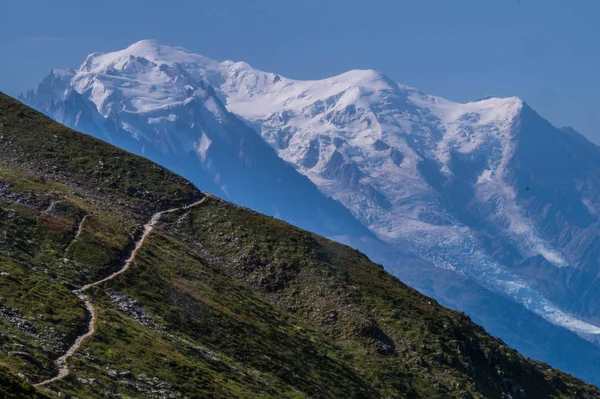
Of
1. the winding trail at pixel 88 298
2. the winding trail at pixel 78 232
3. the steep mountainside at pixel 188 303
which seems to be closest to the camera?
the winding trail at pixel 88 298

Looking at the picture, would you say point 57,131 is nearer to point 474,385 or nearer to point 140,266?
point 140,266

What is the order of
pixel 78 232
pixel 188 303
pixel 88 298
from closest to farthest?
pixel 88 298 → pixel 188 303 → pixel 78 232

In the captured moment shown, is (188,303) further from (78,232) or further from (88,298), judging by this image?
(78,232)

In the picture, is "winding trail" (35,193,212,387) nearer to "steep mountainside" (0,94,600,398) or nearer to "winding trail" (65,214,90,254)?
"steep mountainside" (0,94,600,398)

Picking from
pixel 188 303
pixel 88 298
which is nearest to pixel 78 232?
pixel 188 303

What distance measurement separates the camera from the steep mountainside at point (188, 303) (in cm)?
6612

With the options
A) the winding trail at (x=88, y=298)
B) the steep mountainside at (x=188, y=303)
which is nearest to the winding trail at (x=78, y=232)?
the steep mountainside at (x=188, y=303)

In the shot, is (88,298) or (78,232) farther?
(78,232)

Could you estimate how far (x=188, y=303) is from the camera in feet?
294

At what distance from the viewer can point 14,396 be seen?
144 ft

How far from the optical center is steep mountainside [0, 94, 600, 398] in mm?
66125

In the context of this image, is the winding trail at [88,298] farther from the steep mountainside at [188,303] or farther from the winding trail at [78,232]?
the winding trail at [78,232]

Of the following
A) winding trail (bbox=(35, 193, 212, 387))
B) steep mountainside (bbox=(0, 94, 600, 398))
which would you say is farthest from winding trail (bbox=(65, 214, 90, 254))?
winding trail (bbox=(35, 193, 212, 387))

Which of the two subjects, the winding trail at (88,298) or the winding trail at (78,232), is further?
the winding trail at (78,232)
